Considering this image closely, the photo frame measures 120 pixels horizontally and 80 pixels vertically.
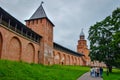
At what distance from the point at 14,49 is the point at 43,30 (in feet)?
35.1

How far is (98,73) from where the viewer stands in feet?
65.8

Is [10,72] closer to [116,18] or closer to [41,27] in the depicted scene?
[116,18]

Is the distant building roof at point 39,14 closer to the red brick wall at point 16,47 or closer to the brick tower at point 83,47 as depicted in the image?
the red brick wall at point 16,47

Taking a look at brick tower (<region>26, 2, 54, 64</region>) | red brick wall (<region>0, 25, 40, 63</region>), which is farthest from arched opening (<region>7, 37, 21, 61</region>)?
brick tower (<region>26, 2, 54, 64</region>)

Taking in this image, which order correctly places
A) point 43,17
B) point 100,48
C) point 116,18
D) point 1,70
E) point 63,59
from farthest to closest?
point 63,59
point 43,17
point 100,48
point 116,18
point 1,70

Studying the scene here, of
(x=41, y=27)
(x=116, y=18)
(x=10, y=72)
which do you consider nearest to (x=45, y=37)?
(x=41, y=27)

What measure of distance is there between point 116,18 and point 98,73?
793 cm

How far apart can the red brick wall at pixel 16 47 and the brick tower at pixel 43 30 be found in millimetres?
1527

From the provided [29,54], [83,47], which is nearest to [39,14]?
[29,54]

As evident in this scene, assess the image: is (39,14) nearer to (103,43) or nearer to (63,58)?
(103,43)

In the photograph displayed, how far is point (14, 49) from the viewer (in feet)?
76.2

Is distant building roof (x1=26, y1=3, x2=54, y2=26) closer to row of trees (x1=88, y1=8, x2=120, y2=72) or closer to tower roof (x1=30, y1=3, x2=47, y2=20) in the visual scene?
tower roof (x1=30, y1=3, x2=47, y2=20)

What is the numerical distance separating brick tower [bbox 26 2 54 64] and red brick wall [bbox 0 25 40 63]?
60.1 inches

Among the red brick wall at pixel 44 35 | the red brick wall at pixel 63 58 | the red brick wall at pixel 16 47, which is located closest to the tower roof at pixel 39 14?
the red brick wall at pixel 44 35
